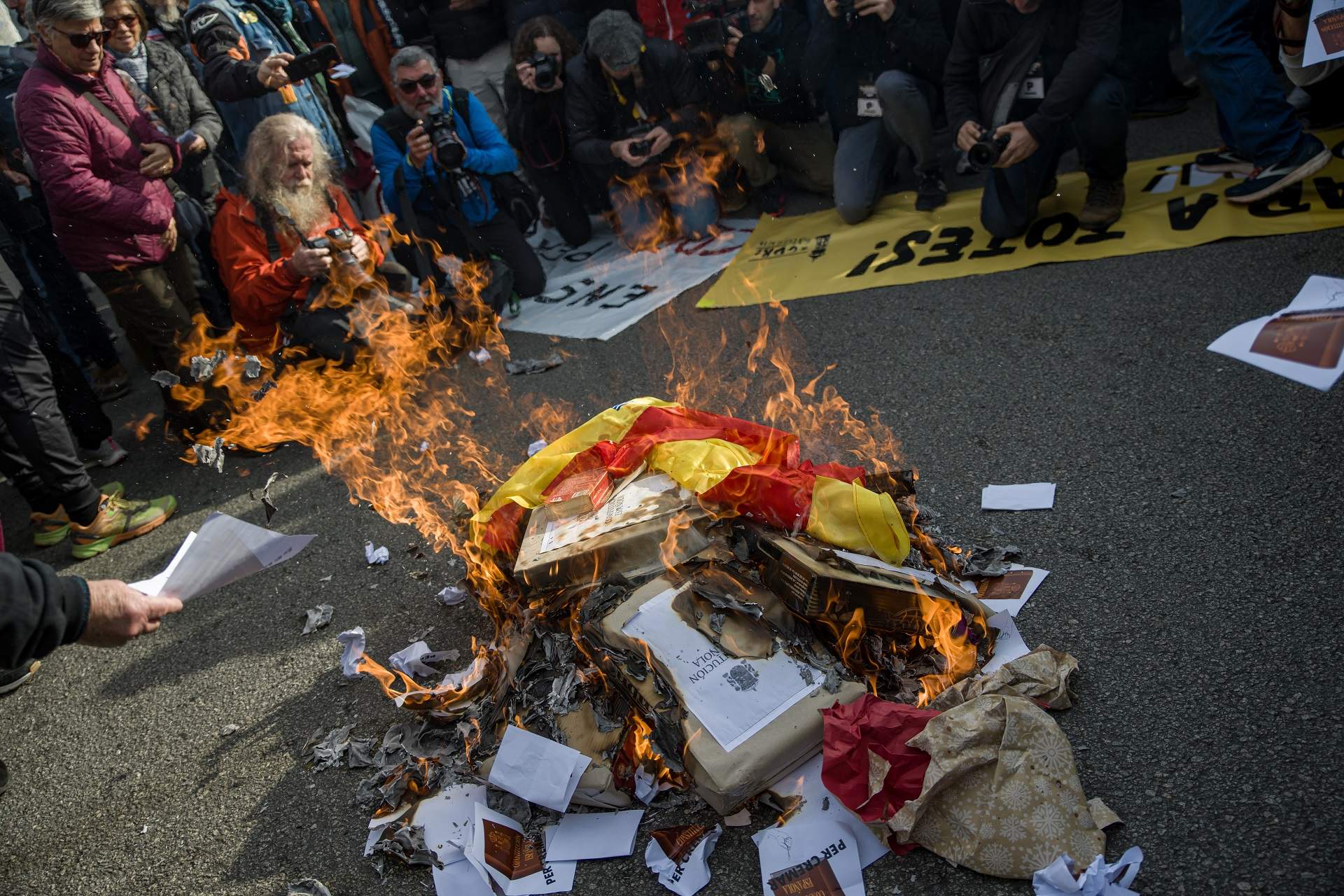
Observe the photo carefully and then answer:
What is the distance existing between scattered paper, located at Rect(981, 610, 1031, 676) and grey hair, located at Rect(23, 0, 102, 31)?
4.86 metres

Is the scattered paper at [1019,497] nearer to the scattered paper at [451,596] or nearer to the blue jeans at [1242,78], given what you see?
the scattered paper at [451,596]

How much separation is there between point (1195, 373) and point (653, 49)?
14.7ft

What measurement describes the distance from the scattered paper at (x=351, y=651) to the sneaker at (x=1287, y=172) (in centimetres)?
474

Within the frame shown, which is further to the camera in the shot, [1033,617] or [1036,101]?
[1036,101]

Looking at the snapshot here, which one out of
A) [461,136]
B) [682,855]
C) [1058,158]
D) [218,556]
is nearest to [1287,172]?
[1058,158]

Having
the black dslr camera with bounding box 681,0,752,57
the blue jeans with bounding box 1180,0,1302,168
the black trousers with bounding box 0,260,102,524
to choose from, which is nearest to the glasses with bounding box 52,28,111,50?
the black trousers with bounding box 0,260,102,524

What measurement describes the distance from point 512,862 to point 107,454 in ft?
14.2

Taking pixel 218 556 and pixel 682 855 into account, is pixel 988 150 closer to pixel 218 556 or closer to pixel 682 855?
pixel 682 855

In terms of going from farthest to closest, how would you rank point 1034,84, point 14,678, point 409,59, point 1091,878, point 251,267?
point 409,59 → point 251,267 → point 1034,84 → point 14,678 → point 1091,878

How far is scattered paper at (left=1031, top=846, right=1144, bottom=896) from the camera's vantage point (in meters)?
1.93

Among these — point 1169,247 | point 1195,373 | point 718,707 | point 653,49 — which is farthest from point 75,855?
point 653,49

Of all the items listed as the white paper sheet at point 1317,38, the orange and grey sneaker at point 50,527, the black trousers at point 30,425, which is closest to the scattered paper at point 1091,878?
the white paper sheet at point 1317,38

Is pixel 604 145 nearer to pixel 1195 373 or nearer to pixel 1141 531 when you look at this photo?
pixel 1195 373

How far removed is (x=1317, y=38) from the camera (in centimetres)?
394
